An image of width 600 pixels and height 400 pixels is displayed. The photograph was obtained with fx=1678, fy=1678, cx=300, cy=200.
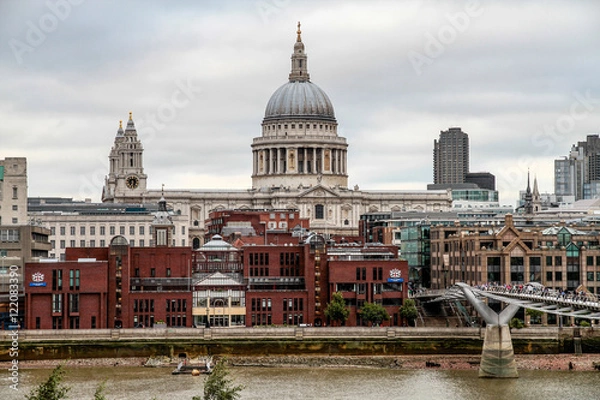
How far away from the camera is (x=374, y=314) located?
336 ft

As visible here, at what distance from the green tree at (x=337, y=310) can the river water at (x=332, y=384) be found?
39.7 ft

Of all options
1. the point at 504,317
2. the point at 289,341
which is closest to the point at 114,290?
the point at 289,341

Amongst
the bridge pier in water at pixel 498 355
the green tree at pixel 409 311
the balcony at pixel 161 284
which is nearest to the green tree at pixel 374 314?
the green tree at pixel 409 311

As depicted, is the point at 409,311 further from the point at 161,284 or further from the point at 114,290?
the point at 114,290

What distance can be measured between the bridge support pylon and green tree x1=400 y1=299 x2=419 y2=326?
50.3 ft

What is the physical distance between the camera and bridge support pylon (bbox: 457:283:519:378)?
286ft

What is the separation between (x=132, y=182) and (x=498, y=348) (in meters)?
111

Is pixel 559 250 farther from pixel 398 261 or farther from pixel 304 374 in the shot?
pixel 304 374

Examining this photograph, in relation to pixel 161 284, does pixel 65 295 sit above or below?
below

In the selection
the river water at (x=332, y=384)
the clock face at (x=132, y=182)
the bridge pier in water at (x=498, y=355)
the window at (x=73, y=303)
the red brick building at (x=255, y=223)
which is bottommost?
the river water at (x=332, y=384)

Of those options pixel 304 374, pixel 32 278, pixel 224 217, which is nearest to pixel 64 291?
pixel 32 278

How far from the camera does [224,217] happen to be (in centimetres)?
15088

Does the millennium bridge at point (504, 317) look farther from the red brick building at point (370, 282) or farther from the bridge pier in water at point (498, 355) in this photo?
the red brick building at point (370, 282)

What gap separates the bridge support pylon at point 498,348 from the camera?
8706 centimetres
